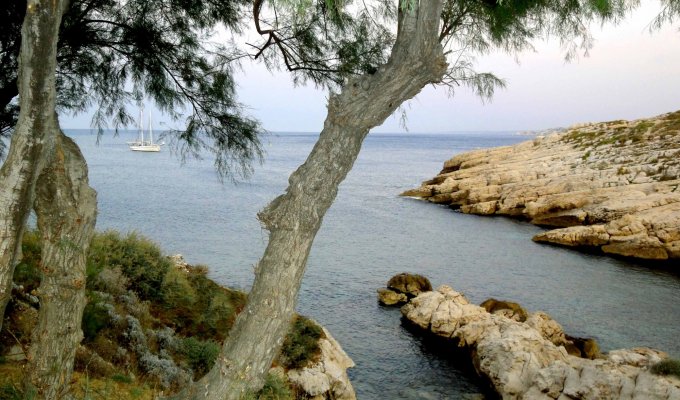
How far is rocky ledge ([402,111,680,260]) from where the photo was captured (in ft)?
93.3

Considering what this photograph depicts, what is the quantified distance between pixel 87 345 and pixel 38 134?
4336mm

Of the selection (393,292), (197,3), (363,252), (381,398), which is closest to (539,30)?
(197,3)

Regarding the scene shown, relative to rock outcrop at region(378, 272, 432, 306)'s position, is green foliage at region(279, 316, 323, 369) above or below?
above

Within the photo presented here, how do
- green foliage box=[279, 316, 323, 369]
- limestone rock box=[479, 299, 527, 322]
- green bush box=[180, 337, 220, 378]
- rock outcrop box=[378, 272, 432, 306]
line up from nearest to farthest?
green bush box=[180, 337, 220, 378] → green foliage box=[279, 316, 323, 369] → limestone rock box=[479, 299, 527, 322] → rock outcrop box=[378, 272, 432, 306]

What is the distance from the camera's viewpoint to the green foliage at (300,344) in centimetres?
1023

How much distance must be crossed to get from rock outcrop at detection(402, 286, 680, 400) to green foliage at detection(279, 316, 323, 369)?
4378 mm

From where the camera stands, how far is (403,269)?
23.7 meters

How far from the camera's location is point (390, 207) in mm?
41469

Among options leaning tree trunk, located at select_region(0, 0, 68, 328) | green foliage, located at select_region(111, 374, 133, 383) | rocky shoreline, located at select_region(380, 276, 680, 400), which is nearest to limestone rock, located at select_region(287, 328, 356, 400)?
rocky shoreline, located at select_region(380, 276, 680, 400)

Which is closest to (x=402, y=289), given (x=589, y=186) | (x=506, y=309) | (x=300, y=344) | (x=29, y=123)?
(x=506, y=309)

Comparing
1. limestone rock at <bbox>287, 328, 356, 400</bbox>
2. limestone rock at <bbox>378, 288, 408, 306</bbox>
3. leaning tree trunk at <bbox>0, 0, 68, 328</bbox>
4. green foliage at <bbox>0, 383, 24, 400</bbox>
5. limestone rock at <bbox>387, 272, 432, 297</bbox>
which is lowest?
limestone rock at <bbox>378, 288, 408, 306</bbox>

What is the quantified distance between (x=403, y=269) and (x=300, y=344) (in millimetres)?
13351

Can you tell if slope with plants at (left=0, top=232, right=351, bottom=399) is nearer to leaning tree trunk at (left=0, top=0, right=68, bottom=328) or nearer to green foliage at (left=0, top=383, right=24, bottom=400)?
green foliage at (left=0, top=383, right=24, bottom=400)

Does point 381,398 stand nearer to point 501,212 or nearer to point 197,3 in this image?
point 197,3
